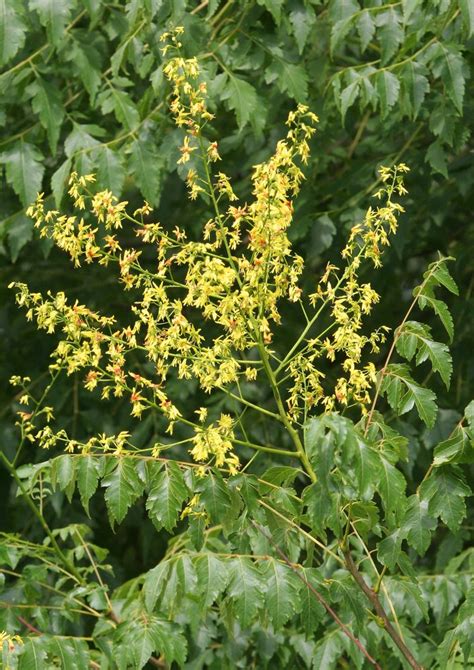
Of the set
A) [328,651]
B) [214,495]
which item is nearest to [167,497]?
[214,495]

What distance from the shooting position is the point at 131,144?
4.01m

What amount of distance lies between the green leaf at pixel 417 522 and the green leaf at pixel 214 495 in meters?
0.34

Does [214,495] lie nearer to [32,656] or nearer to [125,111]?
[32,656]

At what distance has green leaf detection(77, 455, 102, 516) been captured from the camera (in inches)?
101

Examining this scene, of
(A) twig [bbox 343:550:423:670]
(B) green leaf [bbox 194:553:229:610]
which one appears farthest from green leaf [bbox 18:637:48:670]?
(A) twig [bbox 343:550:423:670]

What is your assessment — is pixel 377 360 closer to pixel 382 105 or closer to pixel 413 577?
pixel 382 105

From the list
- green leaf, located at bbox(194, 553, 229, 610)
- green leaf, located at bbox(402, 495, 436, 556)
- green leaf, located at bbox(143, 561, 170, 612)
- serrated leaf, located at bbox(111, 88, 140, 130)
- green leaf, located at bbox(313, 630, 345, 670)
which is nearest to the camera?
green leaf, located at bbox(402, 495, 436, 556)

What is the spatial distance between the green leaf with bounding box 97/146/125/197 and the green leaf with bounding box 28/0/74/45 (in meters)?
0.40

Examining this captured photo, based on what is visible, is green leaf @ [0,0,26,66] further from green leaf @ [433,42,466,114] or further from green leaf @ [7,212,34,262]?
green leaf @ [433,42,466,114]

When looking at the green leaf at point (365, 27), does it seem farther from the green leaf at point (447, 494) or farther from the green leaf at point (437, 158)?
the green leaf at point (447, 494)

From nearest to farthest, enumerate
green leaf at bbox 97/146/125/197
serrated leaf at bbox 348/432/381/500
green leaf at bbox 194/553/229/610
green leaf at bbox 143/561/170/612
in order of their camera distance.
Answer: serrated leaf at bbox 348/432/381/500, green leaf at bbox 194/553/229/610, green leaf at bbox 143/561/170/612, green leaf at bbox 97/146/125/197

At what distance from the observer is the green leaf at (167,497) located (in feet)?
7.99

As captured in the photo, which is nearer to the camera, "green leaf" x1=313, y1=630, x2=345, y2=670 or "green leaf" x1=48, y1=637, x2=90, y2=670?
"green leaf" x1=48, y1=637, x2=90, y2=670

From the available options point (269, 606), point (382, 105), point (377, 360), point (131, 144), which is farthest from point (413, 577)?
point (377, 360)
